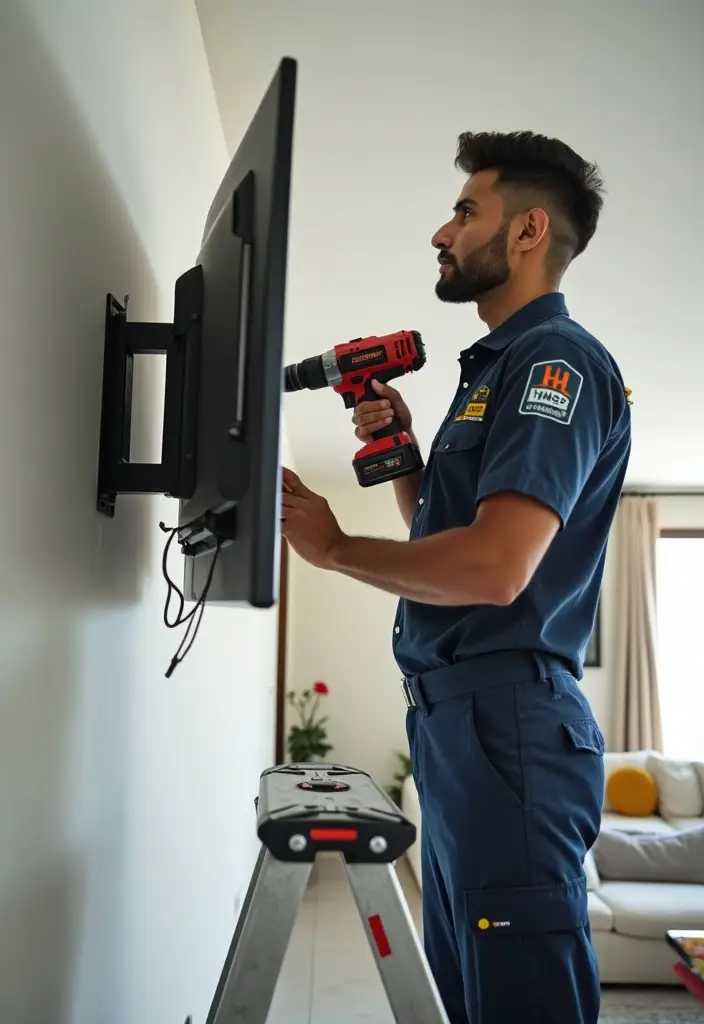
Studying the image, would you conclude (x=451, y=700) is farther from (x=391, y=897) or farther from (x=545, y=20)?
(x=545, y=20)

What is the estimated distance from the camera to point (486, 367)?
4.31 ft

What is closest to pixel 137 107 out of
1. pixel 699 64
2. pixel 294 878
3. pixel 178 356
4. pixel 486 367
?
pixel 178 356

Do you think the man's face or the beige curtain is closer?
the man's face

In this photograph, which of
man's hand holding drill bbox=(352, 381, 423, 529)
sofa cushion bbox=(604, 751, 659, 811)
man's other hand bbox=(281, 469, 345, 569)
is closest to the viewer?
man's other hand bbox=(281, 469, 345, 569)

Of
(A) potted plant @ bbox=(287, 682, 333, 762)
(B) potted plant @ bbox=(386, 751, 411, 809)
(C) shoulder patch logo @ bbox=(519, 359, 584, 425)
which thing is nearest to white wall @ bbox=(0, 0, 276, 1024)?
(C) shoulder patch logo @ bbox=(519, 359, 584, 425)

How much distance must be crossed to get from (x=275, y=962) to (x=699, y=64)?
213 centimetres

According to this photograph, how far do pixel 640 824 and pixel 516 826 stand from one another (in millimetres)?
4379

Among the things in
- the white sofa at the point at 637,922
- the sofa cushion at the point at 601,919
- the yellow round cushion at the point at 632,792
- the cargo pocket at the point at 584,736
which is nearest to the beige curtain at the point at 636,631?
the yellow round cushion at the point at 632,792

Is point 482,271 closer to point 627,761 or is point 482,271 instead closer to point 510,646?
point 510,646

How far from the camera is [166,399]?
1.14m

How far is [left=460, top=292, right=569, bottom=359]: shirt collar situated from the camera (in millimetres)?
1280

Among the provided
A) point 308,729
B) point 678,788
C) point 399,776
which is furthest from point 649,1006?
point 308,729

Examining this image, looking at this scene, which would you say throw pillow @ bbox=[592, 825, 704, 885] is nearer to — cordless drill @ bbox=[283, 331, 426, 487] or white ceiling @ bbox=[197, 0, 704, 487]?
white ceiling @ bbox=[197, 0, 704, 487]

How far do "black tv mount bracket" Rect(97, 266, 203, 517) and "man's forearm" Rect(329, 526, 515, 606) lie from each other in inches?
10.5
